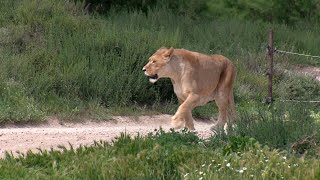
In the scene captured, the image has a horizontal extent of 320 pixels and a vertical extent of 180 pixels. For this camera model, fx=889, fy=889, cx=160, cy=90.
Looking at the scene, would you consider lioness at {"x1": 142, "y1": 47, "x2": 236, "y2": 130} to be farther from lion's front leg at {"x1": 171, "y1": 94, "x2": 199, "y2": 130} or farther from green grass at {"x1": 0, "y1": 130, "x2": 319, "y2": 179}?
green grass at {"x1": 0, "y1": 130, "x2": 319, "y2": 179}

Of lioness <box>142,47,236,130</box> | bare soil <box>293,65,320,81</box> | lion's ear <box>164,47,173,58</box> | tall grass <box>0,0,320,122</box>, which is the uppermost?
lion's ear <box>164,47,173,58</box>

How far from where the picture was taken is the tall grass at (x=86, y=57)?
15.4m

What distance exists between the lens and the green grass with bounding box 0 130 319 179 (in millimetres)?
8305

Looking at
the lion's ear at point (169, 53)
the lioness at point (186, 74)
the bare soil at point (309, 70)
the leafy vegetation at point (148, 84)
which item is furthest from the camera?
the bare soil at point (309, 70)

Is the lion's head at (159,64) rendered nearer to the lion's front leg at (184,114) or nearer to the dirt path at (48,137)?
the lion's front leg at (184,114)

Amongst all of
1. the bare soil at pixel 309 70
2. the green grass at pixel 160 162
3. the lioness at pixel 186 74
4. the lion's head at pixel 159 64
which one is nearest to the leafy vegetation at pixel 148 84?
the green grass at pixel 160 162

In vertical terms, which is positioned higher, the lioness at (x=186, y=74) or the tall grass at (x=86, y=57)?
the lioness at (x=186, y=74)

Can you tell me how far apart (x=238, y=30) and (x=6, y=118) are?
31.1 feet

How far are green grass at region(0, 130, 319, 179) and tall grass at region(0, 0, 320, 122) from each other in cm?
503

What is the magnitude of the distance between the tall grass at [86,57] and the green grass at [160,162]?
16.5ft

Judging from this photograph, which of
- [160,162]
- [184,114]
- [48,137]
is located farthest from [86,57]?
[160,162]

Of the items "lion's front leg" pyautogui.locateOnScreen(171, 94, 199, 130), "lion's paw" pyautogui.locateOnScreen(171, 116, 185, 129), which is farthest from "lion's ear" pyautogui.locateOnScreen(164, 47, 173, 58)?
"lion's paw" pyautogui.locateOnScreen(171, 116, 185, 129)

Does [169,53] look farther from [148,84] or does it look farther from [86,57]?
[86,57]

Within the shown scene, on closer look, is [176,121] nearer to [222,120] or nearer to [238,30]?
[222,120]
